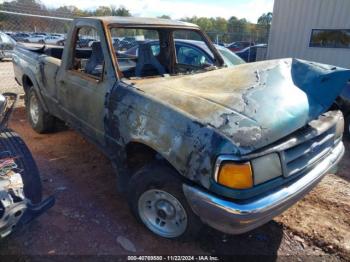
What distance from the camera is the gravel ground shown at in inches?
108

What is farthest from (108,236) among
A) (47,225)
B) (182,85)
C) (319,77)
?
(319,77)

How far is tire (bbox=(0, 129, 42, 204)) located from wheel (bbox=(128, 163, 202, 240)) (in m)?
0.83

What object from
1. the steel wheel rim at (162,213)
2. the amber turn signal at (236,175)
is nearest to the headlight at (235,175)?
the amber turn signal at (236,175)

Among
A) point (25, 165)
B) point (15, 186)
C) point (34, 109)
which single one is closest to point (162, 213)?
point (15, 186)

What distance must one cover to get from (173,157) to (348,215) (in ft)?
7.12

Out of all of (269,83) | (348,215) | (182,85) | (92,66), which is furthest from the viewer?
(92,66)

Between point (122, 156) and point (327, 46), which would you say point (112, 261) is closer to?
point (122, 156)

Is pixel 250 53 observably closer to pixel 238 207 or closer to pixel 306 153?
pixel 306 153

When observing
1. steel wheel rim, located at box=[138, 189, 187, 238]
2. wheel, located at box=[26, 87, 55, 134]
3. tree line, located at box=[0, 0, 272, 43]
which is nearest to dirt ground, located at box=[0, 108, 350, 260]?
steel wheel rim, located at box=[138, 189, 187, 238]

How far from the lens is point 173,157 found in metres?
2.37

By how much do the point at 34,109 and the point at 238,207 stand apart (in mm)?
4258

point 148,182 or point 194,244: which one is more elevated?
point 148,182

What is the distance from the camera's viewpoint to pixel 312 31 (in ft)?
34.0

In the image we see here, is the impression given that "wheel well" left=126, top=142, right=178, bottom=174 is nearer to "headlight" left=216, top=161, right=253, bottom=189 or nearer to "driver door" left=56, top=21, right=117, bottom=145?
"driver door" left=56, top=21, right=117, bottom=145
